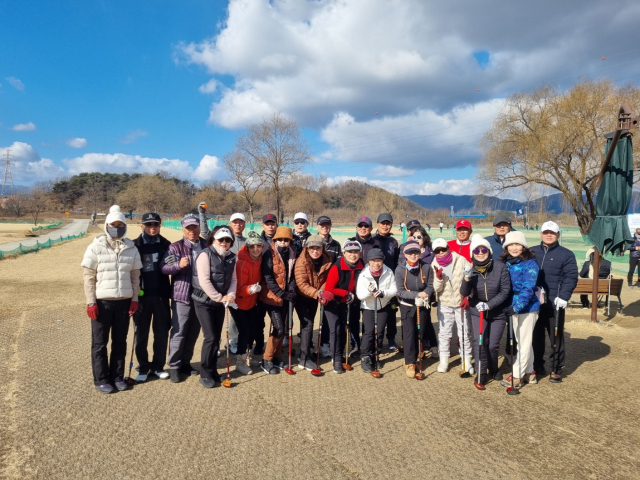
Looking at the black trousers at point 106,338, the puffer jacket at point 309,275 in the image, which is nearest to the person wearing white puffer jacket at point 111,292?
the black trousers at point 106,338

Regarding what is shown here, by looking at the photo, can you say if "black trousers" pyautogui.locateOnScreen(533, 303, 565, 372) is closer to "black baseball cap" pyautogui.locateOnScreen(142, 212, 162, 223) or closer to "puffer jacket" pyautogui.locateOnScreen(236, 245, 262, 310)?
"puffer jacket" pyautogui.locateOnScreen(236, 245, 262, 310)

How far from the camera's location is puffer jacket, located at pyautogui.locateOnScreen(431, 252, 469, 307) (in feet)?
16.1

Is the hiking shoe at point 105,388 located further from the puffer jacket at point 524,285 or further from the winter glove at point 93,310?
the puffer jacket at point 524,285

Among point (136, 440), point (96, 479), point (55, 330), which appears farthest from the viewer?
point (55, 330)

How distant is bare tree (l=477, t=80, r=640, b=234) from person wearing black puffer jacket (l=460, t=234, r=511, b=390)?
49.0ft

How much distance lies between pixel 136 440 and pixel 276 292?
210cm

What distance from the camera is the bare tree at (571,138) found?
16.2 meters

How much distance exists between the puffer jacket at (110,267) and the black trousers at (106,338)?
0.13 meters

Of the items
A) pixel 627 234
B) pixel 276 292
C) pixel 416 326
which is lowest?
pixel 416 326

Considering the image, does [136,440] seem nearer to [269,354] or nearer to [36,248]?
[269,354]

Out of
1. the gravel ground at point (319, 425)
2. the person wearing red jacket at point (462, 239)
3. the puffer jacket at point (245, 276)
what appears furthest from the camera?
the person wearing red jacket at point (462, 239)

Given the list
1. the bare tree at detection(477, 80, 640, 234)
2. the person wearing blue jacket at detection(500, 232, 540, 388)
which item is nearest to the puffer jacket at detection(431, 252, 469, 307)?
the person wearing blue jacket at detection(500, 232, 540, 388)

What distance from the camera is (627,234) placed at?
6840mm

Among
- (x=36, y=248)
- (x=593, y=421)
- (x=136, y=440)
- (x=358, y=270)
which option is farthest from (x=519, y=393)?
(x=36, y=248)
